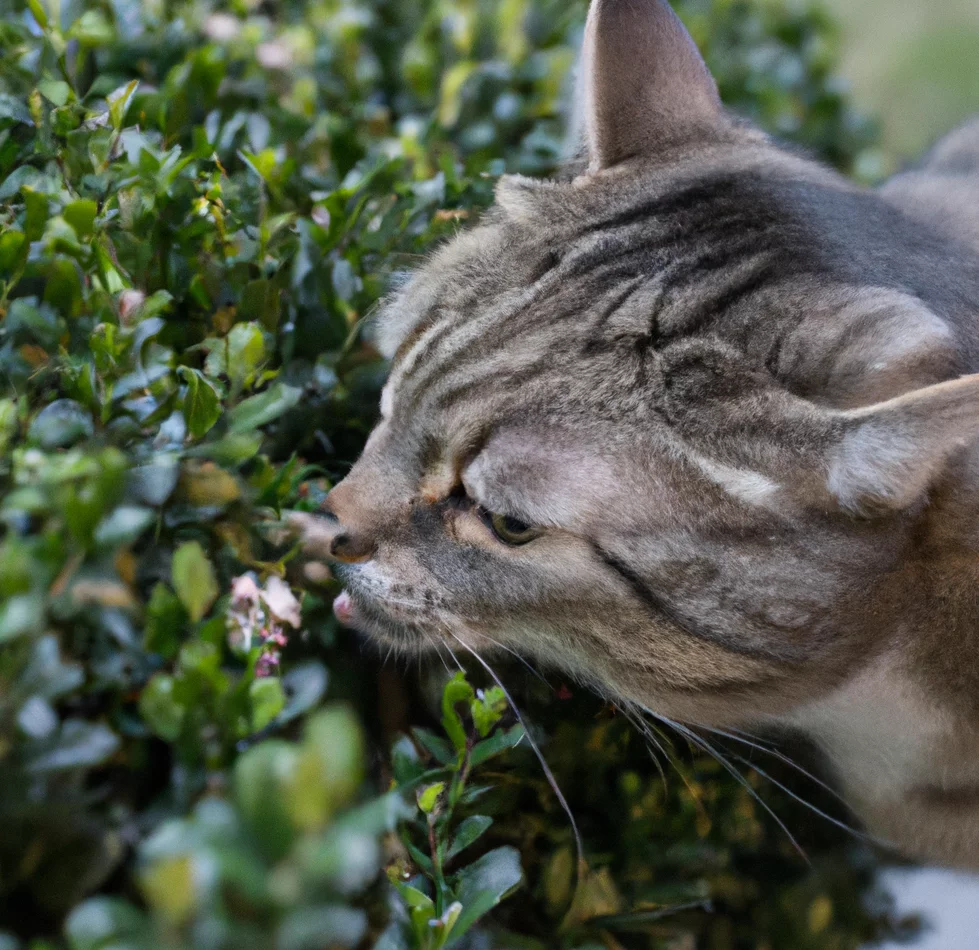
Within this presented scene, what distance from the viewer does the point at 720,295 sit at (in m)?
1.62

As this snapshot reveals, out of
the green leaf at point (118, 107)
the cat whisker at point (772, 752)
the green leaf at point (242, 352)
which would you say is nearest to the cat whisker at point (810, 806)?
the cat whisker at point (772, 752)

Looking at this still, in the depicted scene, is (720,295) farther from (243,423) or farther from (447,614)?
(243,423)

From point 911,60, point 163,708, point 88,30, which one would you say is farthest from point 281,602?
point 911,60

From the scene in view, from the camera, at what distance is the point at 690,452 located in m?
1.49

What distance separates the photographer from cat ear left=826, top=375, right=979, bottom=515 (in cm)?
130

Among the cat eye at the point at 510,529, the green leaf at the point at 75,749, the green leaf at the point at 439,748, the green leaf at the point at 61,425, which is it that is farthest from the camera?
the cat eye at the point at 510,529

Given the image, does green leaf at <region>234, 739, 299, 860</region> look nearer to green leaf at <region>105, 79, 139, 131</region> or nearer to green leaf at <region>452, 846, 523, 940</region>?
green leaf at <region>452, 846, 523, 940</region>

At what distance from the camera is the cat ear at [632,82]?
1.89 meters

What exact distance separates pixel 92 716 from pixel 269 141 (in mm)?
1385

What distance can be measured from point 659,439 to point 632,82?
2.65 feet

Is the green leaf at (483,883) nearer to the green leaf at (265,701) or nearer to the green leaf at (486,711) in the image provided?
the green leaf at (486,711)

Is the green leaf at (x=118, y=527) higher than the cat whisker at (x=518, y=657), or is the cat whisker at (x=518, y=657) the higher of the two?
the green leaf at (x=118, y=527)

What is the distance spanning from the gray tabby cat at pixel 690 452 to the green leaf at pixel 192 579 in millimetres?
537

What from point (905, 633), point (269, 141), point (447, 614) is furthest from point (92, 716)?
point (269, 141)
